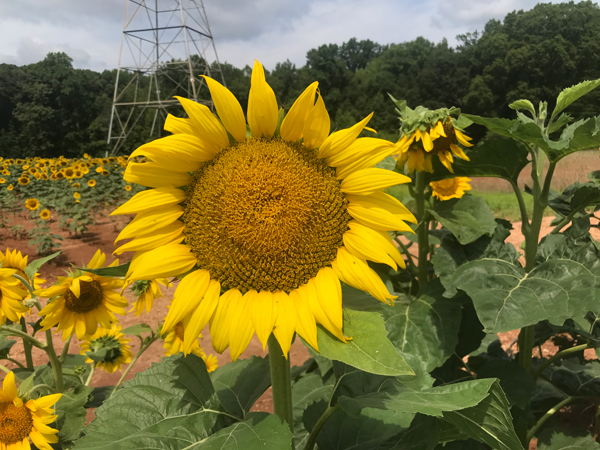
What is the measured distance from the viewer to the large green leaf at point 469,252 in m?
1.55

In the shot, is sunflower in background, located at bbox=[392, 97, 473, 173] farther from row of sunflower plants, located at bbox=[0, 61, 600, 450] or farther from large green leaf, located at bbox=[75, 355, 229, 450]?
large green leaf, located at bbox=[75, 355, 229, 450]

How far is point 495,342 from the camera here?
7.13 feet

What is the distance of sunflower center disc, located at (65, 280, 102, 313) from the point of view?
1.56 meters

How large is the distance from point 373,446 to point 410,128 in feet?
3.86

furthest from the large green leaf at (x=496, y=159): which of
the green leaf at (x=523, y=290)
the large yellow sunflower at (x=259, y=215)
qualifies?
the large yellow sunflower at (x=259, y=215)

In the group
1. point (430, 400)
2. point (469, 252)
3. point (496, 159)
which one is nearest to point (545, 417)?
point (469, 252)

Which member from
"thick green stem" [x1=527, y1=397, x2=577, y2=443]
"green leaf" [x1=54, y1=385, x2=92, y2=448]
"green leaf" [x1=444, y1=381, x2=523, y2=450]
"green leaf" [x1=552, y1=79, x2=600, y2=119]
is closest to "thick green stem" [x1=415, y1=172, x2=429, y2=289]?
"green leaf" [x1=552, y1=79, x2=600, y2=119]

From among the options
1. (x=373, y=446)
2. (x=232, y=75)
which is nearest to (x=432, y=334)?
(x=373, y=446)

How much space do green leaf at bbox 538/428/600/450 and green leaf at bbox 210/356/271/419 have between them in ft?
3.86

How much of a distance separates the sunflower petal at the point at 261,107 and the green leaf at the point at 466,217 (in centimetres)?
97

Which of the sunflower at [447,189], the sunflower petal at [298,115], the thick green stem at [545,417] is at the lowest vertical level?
the thick green stem at [545,417]

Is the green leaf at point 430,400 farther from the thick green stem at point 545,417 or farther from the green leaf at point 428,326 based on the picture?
the thick green stem at point 545,417

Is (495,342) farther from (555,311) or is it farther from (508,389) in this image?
(555,311)

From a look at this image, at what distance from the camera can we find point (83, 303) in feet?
5.23
